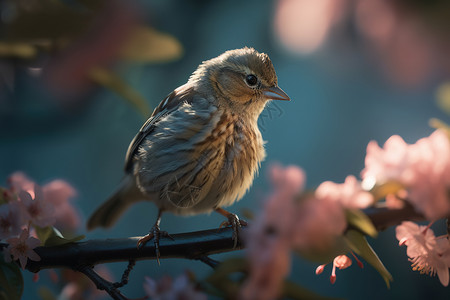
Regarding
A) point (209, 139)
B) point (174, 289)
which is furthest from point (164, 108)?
point (174, 289)

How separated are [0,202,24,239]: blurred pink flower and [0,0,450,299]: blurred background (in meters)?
0.32

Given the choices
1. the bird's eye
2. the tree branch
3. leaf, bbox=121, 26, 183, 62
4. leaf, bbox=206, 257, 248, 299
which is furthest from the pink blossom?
the bird's eye

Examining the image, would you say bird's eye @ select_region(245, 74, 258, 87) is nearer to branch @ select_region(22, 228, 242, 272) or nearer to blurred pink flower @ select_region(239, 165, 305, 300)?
branch @ select_region(22, 228, 242, 272)

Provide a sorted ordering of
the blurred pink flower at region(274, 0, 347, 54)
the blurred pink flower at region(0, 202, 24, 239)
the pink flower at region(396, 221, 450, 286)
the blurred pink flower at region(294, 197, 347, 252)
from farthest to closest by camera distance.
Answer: the blurred pink flower at region(274, 0, 347, 54) → the blurred pink flower at region(0, 202, 24, 239) → the pink flower at region(396, 221, 450, 286) → the blurred pink flower at region(294, 197, 347, 252)

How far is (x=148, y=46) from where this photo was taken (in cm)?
103

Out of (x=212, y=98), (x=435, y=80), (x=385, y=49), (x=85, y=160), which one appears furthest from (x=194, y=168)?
(x=85, y=160)

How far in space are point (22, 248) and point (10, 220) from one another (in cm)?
7

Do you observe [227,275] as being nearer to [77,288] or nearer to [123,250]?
[123,250]

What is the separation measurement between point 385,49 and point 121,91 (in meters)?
0.75

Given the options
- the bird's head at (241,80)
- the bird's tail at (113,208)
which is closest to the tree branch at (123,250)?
the bird's head at (241,80)

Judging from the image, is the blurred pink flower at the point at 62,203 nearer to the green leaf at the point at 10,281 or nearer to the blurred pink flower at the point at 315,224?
the green leaf at the point at 10,281

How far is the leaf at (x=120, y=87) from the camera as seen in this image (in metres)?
0.96

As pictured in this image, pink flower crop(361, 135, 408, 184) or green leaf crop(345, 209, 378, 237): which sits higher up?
pink flower crop(361, 135, 408, 184)

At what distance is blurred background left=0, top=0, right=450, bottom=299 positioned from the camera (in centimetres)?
99
